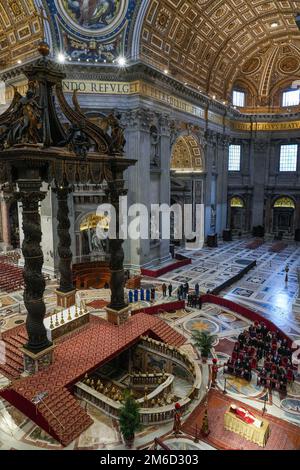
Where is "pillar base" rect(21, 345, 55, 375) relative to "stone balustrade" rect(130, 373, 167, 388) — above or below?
above

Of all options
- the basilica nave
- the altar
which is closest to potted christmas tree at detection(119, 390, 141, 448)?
the basilica nave

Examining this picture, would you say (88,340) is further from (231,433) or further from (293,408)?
(293,408)

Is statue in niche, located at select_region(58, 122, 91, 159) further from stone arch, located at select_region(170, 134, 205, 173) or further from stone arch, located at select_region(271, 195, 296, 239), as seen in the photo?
stone arch, located at select_region(271, 195, 296, 239)

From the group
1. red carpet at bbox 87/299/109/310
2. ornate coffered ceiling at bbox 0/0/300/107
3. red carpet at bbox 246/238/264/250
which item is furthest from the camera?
red carpet at bbox 246/238/264/250

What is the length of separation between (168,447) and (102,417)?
6.12 feet

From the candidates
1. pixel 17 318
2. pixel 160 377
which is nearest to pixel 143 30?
pixel 17 318

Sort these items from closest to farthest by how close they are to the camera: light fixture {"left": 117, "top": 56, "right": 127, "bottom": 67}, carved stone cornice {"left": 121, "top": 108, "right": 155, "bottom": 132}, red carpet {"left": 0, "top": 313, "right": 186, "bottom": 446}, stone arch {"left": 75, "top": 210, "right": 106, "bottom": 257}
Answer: red carpet {"left": 0, "top": 313, "right": 186, "bottom": 446} < light fixture {"left": 117, "top": 56, "right": 127, "bottom": 67} < carved stone cornice {"left": 121, "top": 108, "right": 155, "bottom": 132} < stone arch {"left": 75, "top": 210, "right": 106, "bottom": 257}

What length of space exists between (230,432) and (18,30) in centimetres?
2193

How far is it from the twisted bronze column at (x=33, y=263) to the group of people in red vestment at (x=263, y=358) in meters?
5.83

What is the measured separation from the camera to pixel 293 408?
29.1 feet

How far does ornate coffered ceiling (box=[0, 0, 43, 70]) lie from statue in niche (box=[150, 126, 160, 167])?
7.97 m

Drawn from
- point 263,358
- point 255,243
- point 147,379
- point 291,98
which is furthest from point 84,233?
point 291,98

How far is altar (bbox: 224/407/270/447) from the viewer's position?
24.3 ft

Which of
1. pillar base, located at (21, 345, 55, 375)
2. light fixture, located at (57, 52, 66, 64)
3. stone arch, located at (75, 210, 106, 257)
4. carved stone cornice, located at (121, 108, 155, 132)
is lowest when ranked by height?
pillar base, located at (21, 345, 55, 375)
